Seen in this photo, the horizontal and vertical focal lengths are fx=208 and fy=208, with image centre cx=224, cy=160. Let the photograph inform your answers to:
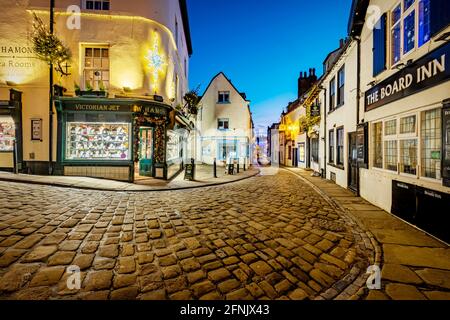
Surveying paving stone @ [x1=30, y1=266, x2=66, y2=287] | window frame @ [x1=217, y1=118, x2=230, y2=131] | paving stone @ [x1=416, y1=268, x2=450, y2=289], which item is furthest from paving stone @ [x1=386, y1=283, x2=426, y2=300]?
window frame @ [x1=217, y1=118, x2=230, y2=131]

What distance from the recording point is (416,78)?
16.6 feet

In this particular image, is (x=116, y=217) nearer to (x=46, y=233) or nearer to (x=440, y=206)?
(x=46, y=233)

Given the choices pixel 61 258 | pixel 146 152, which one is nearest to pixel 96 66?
pixel 146 152

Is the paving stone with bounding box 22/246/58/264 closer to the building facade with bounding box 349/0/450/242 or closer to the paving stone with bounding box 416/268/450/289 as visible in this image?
the paving stone with bounding box 416/268/450/289

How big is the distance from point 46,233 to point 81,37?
11.3 meters

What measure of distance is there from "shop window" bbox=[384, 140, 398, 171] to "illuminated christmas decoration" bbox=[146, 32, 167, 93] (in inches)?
439

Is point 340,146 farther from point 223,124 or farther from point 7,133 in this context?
point 7,133

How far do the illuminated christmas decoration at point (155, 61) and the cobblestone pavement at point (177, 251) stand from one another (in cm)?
785

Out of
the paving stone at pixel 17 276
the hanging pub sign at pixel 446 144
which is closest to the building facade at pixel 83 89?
the paving stone at pixel 17 276

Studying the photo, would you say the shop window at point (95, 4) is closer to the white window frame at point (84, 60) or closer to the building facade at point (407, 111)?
the white window frame at point (84, 60)

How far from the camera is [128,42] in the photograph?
37.2ft

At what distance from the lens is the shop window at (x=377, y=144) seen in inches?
278
